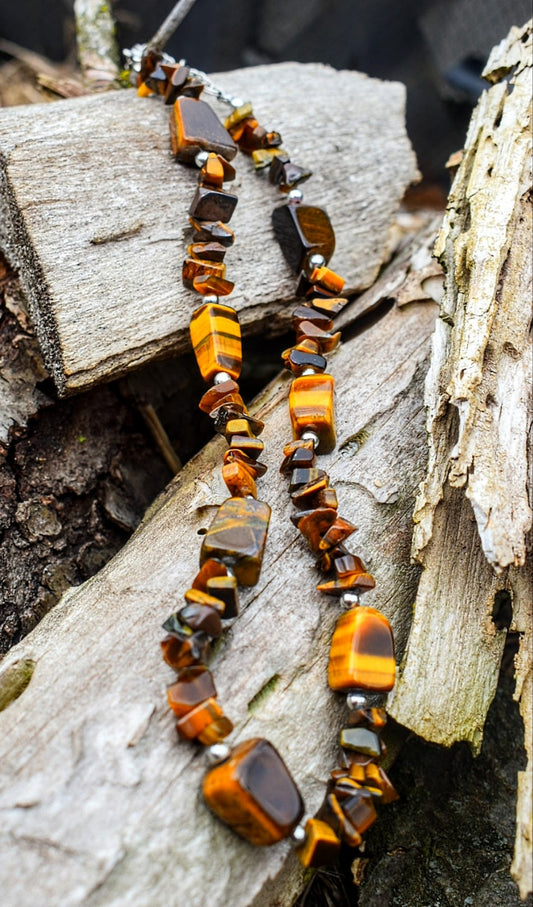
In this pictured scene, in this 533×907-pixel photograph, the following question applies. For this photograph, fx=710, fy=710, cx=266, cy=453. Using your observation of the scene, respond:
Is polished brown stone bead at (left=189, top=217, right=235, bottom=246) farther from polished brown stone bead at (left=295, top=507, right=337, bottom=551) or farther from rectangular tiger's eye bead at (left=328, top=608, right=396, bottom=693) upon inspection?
rectangular tiger's eye bead at (left=328, top=608, right=396, bottom=693)

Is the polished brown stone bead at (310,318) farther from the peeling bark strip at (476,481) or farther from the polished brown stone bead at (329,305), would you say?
the peeling bark strip at (476,481)

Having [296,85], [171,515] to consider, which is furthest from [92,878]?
[296,85]

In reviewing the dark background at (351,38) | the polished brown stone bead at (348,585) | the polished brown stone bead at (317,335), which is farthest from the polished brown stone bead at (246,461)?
the dark background at (351,38)

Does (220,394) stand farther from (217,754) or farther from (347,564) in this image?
(217,754)

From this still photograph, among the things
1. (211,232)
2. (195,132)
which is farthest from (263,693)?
(195,132)

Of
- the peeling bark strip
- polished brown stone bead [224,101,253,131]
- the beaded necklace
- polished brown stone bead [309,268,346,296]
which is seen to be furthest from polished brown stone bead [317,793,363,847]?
polished brown stone bead [224,101,253,131]

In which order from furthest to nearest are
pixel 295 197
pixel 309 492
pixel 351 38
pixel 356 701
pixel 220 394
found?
pixel 351 38 → pixel 295 197 → pixel 220 394 → pixel 309 492 → pixel 356 701

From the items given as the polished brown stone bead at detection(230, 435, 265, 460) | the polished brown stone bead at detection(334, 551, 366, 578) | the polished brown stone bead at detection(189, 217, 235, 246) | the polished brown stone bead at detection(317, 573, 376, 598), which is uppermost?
the polished brown stone bead at detection(189, 217, 235, 246)
